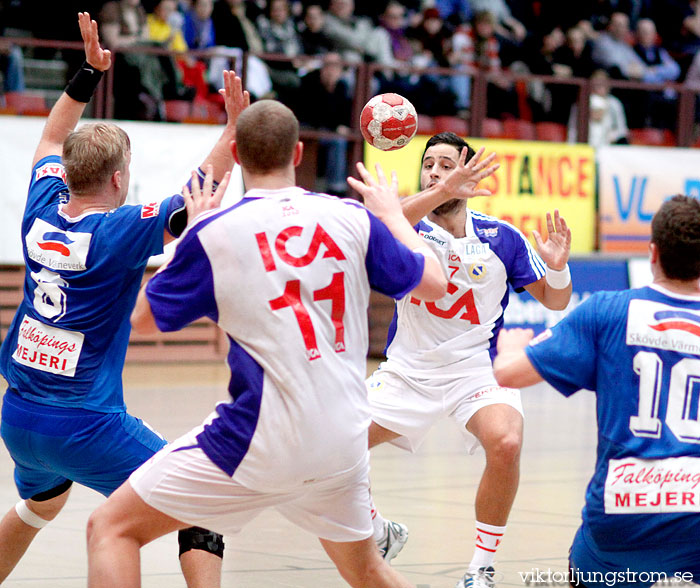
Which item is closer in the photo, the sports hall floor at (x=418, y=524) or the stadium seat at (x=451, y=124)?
the sports hall floor at (x=418, y=524)

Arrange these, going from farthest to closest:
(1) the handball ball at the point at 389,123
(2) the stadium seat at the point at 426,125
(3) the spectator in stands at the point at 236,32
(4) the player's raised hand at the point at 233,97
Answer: (2) the stadium seat at the point at 426,125
(3) the spectator in stands at the point at 236,32
(1) the handball ball at the point at 389,123
(4) the player's raised hand at the point at 233,97

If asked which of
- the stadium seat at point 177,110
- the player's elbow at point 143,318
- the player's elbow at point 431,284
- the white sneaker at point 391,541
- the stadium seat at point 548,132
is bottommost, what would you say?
the white sneaker at point 391,541

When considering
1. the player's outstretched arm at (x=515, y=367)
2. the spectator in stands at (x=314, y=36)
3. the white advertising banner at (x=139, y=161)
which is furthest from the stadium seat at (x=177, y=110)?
the player's outstretched arm at (x=515, y=367)

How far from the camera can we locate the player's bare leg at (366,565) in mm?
3756

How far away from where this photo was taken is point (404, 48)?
54.0ft

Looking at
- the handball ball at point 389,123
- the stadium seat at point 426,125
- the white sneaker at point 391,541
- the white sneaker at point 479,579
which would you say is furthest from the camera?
the stadium seat at point 426,125

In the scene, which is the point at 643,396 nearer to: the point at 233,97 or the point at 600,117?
the point at 233,97

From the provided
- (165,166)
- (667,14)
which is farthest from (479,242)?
(667,14)

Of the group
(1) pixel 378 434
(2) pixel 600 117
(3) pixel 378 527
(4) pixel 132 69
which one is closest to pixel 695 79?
(2) pixel 600 117

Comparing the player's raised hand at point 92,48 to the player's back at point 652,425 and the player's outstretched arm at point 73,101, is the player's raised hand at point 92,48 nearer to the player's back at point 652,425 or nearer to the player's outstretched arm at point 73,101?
the player's outstretched arm at point 73,101

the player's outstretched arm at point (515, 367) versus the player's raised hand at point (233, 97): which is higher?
the player's raised hand at point (233, 97)

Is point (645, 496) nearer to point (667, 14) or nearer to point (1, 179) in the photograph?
point (1, 179)

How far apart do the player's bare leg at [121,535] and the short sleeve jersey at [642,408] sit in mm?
1341

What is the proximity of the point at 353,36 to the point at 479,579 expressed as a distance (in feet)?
38.4
